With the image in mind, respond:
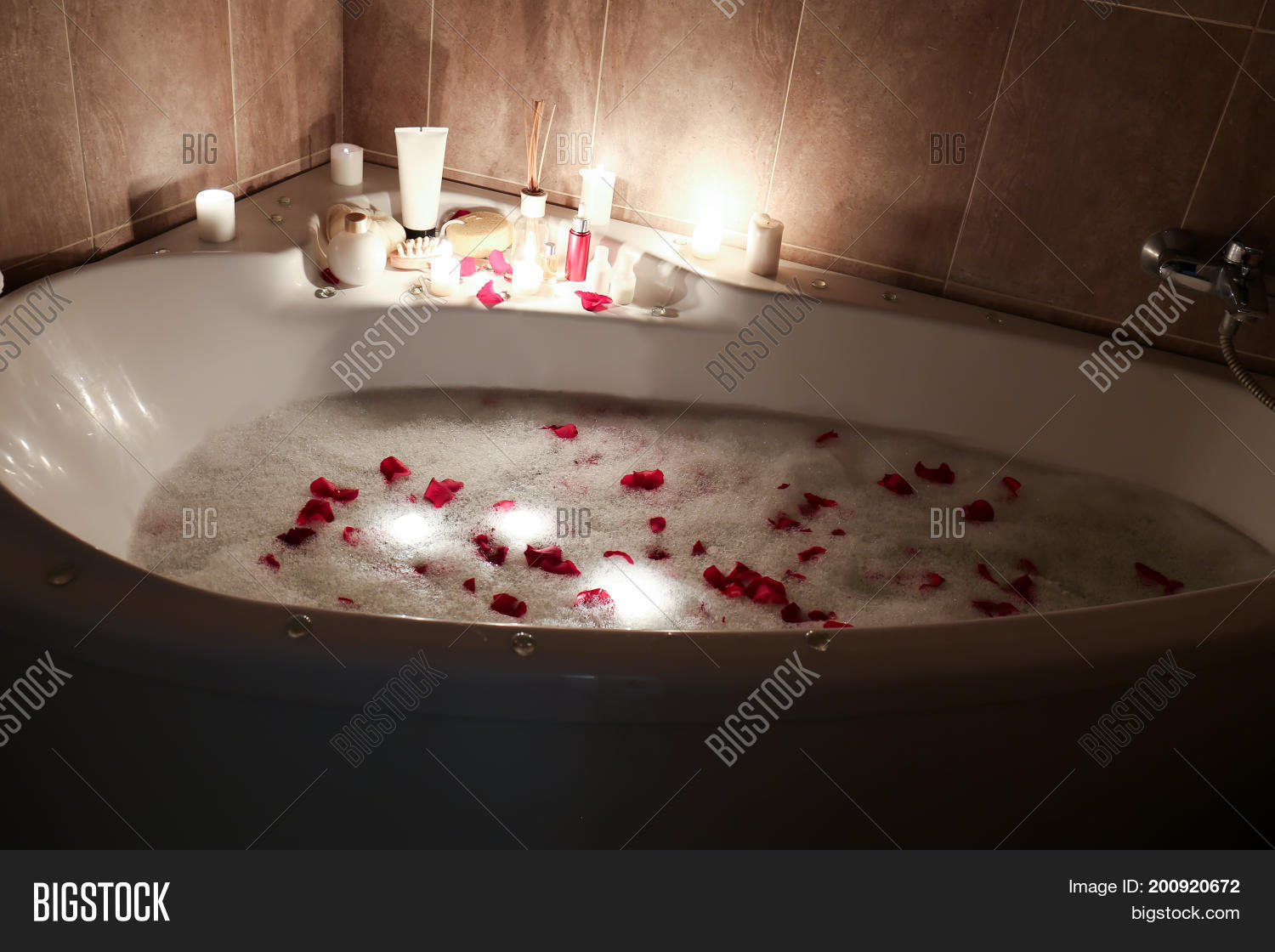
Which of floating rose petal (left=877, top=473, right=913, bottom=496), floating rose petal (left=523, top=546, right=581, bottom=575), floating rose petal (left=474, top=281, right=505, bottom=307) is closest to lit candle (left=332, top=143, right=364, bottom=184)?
floating rose petal (left=474, top=281, right=505, bottom=307)

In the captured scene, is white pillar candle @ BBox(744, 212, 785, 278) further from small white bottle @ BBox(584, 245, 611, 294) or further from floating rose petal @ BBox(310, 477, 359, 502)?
floating rose petal @ BBox(310, 477, 359, 502)

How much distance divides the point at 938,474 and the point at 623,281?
655 millimetres

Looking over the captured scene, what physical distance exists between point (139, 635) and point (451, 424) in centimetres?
92

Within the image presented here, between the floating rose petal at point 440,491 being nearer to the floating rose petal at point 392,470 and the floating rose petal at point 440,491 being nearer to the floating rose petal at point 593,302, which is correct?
the floating rose petal at point 392,470

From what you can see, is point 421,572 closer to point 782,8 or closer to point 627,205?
point 627,205

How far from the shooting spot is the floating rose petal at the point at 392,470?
162 cm

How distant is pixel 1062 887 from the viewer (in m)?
1.15

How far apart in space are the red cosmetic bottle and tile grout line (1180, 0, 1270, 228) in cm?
101

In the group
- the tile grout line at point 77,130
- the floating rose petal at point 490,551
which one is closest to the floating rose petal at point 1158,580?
the floating rose petal at point 490,551

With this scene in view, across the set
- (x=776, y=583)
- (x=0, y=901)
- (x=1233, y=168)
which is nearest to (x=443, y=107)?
(x=776, y=583)

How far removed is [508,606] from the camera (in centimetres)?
136

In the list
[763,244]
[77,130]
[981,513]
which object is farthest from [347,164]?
[981,513]

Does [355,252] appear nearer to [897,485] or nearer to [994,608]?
[897,485]

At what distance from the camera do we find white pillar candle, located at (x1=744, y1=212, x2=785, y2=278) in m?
1.85
